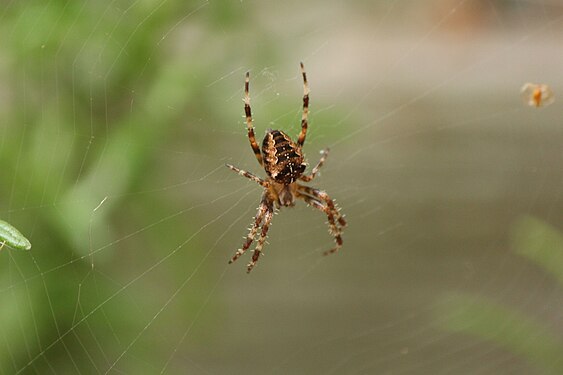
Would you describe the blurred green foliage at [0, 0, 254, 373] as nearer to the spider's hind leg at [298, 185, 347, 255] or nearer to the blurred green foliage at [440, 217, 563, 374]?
the spider's hind leg at [298, 185, 347, 255]

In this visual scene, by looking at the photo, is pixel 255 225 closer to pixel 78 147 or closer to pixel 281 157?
pixel 281 157

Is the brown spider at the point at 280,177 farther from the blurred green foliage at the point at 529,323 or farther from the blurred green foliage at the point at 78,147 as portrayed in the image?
the blurred green foliage at the point at 529,323

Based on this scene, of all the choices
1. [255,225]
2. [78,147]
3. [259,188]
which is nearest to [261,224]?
[255,225]

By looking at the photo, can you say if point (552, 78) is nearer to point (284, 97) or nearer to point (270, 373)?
point (270, 373)

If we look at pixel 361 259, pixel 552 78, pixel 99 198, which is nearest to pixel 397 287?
pixel 361 259

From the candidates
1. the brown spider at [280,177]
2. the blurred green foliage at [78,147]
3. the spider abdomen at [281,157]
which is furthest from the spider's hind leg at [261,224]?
the blurred green foliage at [78,147]

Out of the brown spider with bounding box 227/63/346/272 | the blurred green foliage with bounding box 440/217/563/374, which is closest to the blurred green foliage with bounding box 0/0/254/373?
the brown spider with bounding box 227/63/346/272
